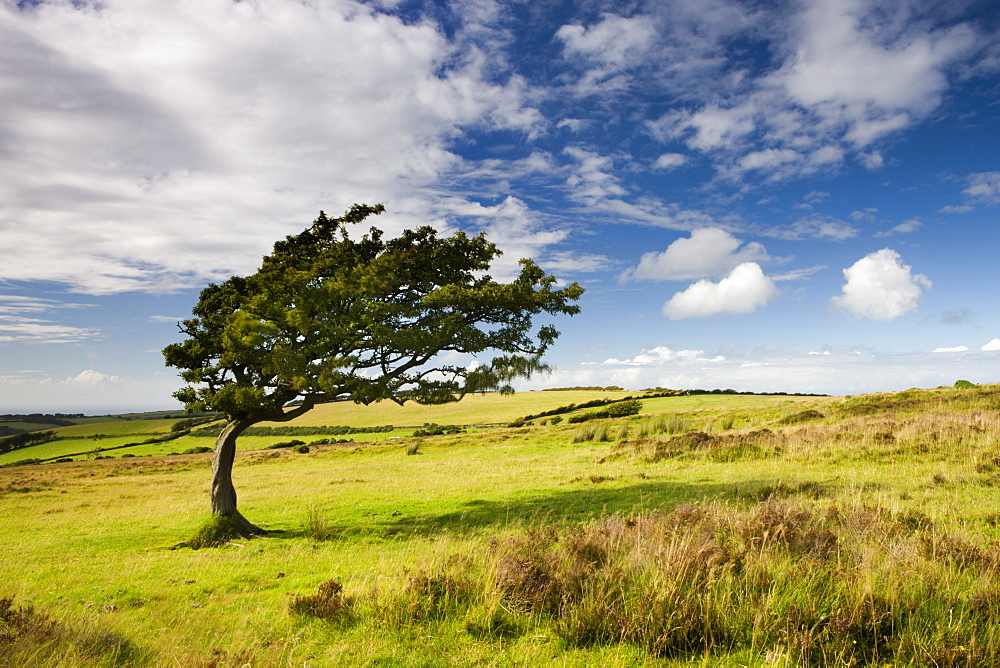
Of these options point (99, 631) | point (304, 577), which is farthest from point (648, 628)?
point (304, 577)

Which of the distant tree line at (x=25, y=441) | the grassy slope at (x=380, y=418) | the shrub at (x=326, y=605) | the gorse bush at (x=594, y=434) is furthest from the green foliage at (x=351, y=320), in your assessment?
the distant tree line at (x=25, y=441)

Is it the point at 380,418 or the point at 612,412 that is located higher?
the point at 612,412

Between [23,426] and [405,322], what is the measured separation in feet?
734

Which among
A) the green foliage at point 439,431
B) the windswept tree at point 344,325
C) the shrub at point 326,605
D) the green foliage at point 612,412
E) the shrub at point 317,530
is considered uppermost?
the windswept tree at point 344,325

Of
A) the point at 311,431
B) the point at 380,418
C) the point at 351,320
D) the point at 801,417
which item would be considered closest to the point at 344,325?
the point at 351,320

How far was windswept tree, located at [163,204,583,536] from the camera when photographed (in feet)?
53.4

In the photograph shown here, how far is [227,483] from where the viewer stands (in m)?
18.0

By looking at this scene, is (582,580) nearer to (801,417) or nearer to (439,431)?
(801,417)

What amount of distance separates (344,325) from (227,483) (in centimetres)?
763

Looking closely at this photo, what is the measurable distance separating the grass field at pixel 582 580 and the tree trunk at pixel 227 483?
1988 millimetres

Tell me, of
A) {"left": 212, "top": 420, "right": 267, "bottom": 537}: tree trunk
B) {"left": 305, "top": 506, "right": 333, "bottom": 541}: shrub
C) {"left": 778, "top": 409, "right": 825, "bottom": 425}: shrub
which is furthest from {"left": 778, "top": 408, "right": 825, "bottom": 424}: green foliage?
{"left": 212, "top": 420, "right": 267, "bottom": 537}: tree trunk

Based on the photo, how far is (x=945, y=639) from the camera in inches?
209

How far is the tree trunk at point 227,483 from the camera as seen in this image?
17375 mm

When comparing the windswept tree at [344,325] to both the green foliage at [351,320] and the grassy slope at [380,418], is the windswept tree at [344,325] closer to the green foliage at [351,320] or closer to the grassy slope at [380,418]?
the green foliage at [351,320]
